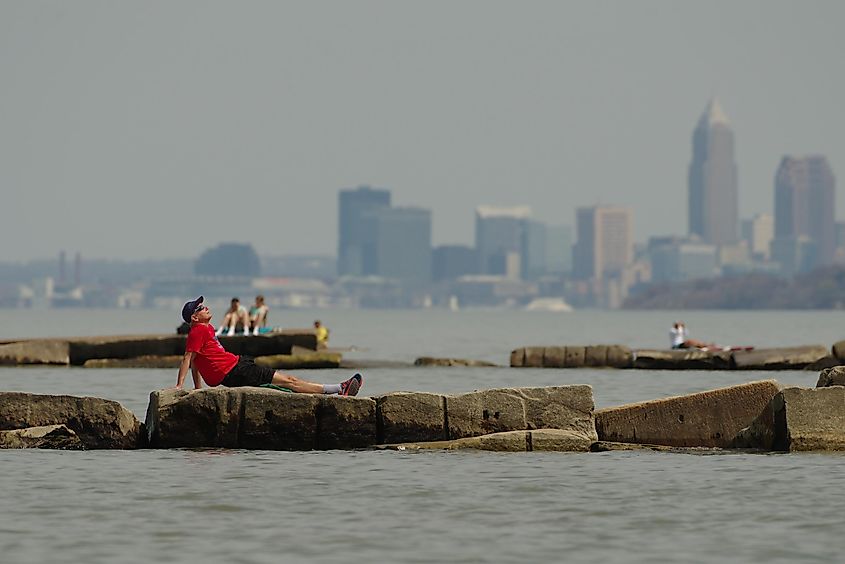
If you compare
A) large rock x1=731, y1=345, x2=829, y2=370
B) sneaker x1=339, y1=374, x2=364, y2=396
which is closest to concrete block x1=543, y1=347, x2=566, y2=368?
large rock x1=731, y1=345, x2=829, y2=370

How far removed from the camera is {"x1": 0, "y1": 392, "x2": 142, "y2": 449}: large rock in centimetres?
1973

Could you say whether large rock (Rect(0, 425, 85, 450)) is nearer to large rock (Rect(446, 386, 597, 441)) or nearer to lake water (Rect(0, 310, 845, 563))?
lake water (Rect(0, 310, 845, 563))

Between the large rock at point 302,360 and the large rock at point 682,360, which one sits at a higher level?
the large rock at point 682,360

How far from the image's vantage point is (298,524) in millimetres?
14508

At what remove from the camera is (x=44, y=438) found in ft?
64.4

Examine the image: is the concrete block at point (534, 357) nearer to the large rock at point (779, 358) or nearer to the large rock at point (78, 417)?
the large rock at point (779, 358)

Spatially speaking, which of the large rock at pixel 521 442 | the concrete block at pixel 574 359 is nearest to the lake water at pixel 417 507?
the large rock at pixel 521 442

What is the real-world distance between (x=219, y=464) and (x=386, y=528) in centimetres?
449

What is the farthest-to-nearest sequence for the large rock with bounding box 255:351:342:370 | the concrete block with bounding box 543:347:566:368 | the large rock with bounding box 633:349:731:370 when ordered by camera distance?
1. the concrete block with bounding box 543:347:566:368
2. the large rock with bounding box 633:349:731:370
3. the large rock with bounding box 255:351:342:370

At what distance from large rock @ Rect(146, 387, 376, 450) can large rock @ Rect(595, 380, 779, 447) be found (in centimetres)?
300

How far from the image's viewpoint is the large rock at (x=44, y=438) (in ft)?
64.3

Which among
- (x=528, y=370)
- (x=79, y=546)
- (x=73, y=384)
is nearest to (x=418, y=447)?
(x=79, y=546)

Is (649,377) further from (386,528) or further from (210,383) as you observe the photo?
(386,528)

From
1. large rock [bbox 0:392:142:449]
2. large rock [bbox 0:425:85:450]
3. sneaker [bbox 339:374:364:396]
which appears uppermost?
sneaker [bbox 339:374:364:396]
